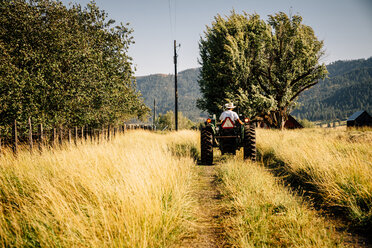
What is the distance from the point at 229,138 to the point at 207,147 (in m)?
0.91

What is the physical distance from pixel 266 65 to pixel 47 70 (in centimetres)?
1541

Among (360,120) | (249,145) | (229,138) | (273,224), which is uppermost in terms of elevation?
(229,138)

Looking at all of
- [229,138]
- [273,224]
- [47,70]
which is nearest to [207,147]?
[229,138]

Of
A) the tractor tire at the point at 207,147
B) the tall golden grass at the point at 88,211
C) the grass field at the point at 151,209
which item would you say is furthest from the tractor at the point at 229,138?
the tall golden grass at the point at 88,211

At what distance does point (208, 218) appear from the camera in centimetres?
328

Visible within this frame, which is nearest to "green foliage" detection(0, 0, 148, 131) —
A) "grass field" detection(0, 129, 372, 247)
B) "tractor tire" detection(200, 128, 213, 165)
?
"grass field" detection(0, 129, 372, 247)

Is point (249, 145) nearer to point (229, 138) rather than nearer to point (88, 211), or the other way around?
point (229, 138)

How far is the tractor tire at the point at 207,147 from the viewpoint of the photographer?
7699mm

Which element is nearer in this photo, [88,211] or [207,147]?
[88,211]

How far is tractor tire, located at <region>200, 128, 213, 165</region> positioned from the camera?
25.3 ft

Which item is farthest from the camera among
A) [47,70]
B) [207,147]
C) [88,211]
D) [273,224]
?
[47,70]

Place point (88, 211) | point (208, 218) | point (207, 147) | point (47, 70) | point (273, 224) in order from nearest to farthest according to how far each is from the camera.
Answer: point (88, 211), point (273, 224), point (208, 218), point (207, 147), point (47, 70)

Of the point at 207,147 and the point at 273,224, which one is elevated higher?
the point at 207,147

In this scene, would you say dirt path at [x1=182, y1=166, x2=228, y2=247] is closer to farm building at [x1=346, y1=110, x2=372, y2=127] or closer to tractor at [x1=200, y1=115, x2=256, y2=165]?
tractor at [x1=200, y1=115, x2=256, y2=165]
